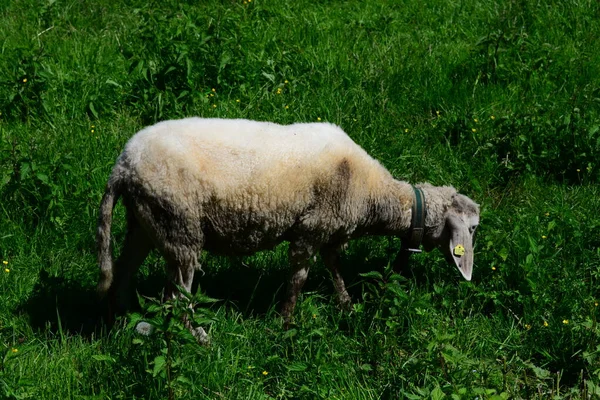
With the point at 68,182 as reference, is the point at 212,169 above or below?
above

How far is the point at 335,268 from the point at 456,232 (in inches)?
31.7

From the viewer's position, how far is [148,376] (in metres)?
4.71

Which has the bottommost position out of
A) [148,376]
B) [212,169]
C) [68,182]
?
[148,376]

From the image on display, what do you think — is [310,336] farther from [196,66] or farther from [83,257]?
[196,66]

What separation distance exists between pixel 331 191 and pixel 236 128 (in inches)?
26.8

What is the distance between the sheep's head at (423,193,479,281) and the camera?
5.74m

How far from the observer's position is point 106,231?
5.17 m

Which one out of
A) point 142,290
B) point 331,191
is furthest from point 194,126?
Answer: point 142,290

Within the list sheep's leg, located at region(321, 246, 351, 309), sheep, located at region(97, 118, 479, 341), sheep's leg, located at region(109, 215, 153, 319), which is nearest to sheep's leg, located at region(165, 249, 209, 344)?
sheep, located at region(97, 118, 479, 341)

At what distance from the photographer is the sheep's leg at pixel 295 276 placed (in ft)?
18.4

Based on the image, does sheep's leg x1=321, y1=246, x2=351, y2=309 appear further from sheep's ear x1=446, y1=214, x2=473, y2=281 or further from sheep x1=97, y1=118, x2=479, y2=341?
sheep's ear x1=446, y1=214, x2=473, y2=281

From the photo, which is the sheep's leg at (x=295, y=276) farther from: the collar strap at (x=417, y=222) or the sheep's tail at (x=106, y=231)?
the sheep's tail at (x=106, y=231)

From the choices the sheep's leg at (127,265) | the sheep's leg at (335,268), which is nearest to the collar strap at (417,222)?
the sheep's leg at (335,268)

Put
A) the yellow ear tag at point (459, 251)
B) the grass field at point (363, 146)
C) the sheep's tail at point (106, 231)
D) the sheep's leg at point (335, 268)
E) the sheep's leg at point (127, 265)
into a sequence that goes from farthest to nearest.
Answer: the sheep's leg at point (335, 268) < the yellow ear tag at point (459, 251) < the sheep's leg at point (127, 265) < the sheep's tail at point (106, 231) < the grass field at point (363, 146)
